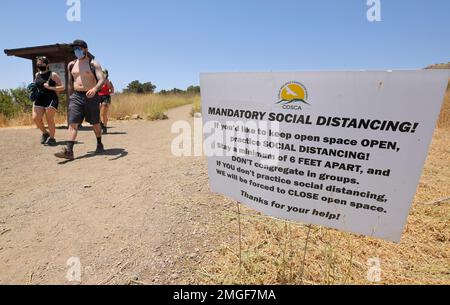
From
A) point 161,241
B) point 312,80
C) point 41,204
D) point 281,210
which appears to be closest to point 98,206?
point 41,204

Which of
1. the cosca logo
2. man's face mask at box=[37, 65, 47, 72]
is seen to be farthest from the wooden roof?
the cosca logo

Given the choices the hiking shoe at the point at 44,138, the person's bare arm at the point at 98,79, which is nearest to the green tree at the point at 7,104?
the hiking shoe at the point at 44,138

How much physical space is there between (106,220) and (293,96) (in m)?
1.98

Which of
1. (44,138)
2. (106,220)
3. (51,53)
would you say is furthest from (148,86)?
(106,220)

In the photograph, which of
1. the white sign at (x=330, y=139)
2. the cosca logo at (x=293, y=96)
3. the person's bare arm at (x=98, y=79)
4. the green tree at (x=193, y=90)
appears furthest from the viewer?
the green tree at (x=193, y=90)

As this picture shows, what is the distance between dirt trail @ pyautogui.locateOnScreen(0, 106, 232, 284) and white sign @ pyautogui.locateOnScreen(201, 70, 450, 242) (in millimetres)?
769

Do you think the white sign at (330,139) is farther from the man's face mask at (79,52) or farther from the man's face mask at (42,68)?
the man's face mask at (42,68)

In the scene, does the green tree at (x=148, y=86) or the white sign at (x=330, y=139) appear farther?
the green tree at (x=148, y=86)

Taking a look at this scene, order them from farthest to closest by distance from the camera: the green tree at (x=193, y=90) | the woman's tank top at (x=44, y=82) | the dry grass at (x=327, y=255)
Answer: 1. the green tree at (x=193, y=90)
2. the woman's tank top at (x=44, y=82)
3. the dry grass at (x=327, y=255)

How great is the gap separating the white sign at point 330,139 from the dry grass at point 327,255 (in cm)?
32

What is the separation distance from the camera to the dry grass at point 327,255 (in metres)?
1.72

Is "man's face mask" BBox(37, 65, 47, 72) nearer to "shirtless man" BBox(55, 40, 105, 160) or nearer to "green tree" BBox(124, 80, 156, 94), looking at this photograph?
"shirtless man" BBox(55, 40, 105, 160)

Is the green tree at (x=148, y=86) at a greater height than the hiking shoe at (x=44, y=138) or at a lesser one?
greater

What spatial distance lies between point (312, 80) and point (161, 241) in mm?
1605
